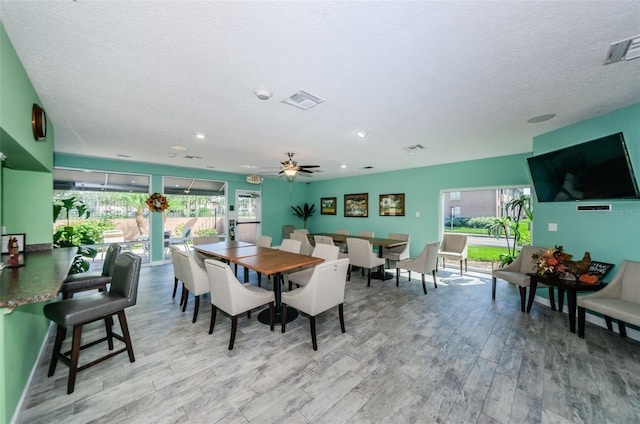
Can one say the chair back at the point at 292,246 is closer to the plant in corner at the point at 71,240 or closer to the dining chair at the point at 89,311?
the dining chair at the point at 89,311

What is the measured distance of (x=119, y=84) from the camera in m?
2.22

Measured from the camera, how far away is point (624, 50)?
174 cm

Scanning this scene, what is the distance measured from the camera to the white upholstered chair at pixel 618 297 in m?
2.46

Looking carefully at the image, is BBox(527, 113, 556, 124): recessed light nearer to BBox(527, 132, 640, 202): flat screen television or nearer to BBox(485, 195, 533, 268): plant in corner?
BBox(527, 132, 640, 202): flat screen television

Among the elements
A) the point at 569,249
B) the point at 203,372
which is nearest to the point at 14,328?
the point at 203,372

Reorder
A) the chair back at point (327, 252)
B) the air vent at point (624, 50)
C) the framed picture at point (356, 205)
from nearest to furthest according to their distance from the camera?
1. the air vent at point (624, 50)
2. the chair back at point (327, 252)
3. the framed picture at point (356, 205)

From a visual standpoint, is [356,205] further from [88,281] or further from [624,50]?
[88,281]

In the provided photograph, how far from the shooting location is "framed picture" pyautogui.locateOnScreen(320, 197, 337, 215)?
28.1 ft

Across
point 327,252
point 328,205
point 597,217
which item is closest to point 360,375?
point 327,252

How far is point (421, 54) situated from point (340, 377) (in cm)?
271

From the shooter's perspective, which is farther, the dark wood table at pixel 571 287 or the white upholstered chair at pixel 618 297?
the dark wood table at pixel 571 287

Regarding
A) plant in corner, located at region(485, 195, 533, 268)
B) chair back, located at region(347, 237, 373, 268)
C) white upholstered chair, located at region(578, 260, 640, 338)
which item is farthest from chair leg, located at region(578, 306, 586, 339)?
chair back, located at region(347, 237, 373, 268)

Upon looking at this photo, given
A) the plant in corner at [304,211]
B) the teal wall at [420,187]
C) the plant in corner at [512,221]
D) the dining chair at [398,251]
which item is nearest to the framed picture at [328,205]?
the teal wall at [420,187]

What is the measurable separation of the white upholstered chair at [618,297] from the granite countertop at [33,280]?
4.74 m
